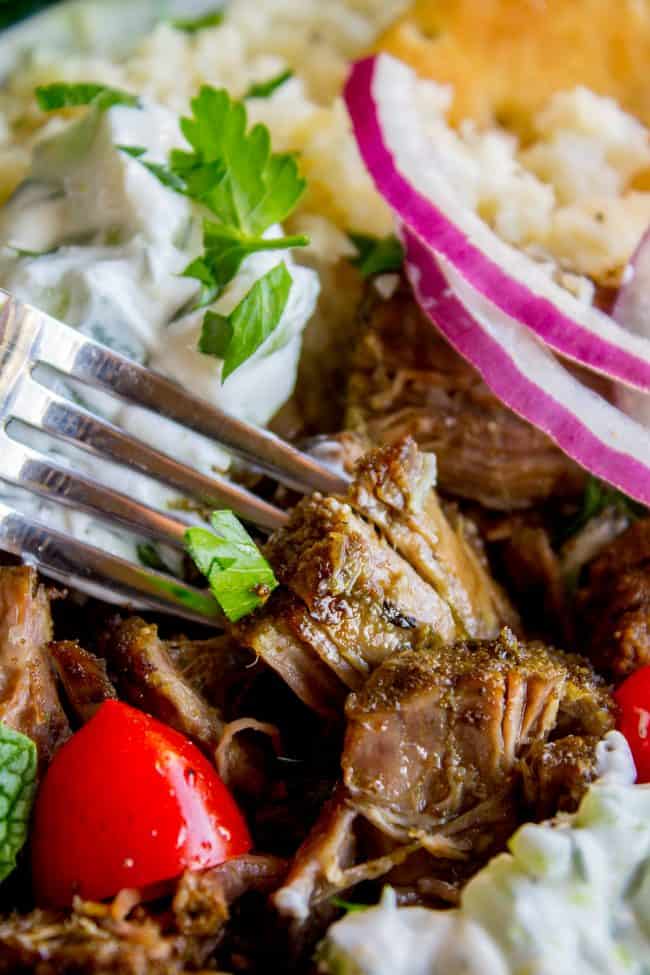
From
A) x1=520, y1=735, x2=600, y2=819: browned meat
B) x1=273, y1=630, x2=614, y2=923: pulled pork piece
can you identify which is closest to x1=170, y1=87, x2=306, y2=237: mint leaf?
x1=273, y1=630, x2=614, y2=923: pulled pork piece

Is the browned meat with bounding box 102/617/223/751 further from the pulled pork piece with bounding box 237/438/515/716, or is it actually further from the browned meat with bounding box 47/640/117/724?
the pulled pork piece with bounding box 237/438/515/716

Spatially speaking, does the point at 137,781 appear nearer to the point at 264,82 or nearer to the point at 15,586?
the point at 15,586

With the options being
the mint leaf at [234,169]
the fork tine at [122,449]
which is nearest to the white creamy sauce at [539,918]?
the fork tine at [122,449]

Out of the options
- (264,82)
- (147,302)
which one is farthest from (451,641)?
(264,82)

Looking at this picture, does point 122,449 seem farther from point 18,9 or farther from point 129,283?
point 18,9

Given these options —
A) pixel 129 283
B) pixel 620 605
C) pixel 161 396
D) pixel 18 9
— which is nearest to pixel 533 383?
pixel 620 605

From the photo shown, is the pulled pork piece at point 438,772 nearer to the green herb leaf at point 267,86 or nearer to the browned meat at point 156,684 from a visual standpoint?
the browned meat at point 156,684
